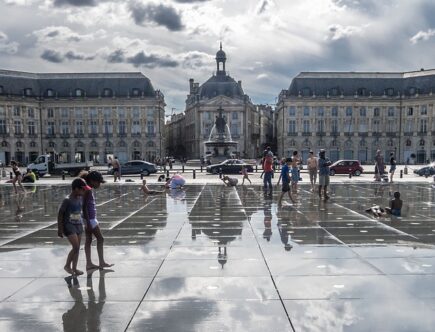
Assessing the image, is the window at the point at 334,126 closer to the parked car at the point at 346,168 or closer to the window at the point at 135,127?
the window at the point at 135,127

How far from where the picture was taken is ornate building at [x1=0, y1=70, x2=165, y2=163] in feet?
302

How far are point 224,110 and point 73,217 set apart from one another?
318 ft

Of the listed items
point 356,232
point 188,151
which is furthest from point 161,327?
point 188,151

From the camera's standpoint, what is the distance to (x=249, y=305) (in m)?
5.84

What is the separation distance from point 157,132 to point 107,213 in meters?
82.3

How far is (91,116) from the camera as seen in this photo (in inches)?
3701

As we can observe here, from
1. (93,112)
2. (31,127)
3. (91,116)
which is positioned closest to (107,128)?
(91,116)

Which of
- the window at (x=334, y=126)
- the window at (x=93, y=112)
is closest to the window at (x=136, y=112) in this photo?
the window at (x=93, y=112)

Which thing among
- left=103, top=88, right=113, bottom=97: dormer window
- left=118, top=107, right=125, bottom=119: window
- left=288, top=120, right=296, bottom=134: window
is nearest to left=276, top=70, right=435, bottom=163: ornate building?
left=288, top=120, right=296, bottom=134: window

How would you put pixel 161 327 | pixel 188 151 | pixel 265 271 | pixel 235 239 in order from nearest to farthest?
1. pixel 161 327
2. pixel 265 271
3. pixel 235 239
4. pixel 188 151

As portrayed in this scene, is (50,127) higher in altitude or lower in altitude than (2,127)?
higher

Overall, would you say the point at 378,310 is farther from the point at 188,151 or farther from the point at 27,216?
the point at 188,151

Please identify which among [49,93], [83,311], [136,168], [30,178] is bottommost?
[83,311]

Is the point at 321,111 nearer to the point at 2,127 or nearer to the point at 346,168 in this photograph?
the point at 346,168
